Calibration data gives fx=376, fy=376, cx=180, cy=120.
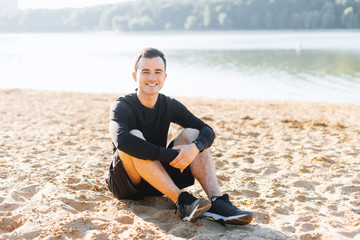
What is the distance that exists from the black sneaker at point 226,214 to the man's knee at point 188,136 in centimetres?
52

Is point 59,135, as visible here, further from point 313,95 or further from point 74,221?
point 313,95

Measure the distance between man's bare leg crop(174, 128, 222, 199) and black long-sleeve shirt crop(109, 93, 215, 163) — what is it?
0.09 meters

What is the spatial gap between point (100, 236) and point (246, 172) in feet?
6.55

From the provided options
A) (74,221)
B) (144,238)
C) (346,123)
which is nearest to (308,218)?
(144,238)

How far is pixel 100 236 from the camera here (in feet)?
8.27

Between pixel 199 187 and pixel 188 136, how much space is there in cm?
83

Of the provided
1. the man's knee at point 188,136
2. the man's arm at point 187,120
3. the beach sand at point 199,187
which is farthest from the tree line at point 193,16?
the man's knee at point 188,136

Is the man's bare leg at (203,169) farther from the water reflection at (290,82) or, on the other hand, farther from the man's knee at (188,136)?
the water reflection at (290,82)

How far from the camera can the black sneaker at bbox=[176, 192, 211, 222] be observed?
2.58m

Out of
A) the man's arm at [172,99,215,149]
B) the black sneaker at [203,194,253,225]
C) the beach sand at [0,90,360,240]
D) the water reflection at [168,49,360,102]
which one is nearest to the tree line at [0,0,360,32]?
the water reflection at [168,49,360,102]

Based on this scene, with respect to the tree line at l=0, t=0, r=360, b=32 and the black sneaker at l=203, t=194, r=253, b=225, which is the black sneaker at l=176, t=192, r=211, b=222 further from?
the tree line at l=0, t=0, r=360, b=32

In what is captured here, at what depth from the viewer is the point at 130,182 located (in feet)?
9.48

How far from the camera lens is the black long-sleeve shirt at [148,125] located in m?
2.64

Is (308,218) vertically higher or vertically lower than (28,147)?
lower
